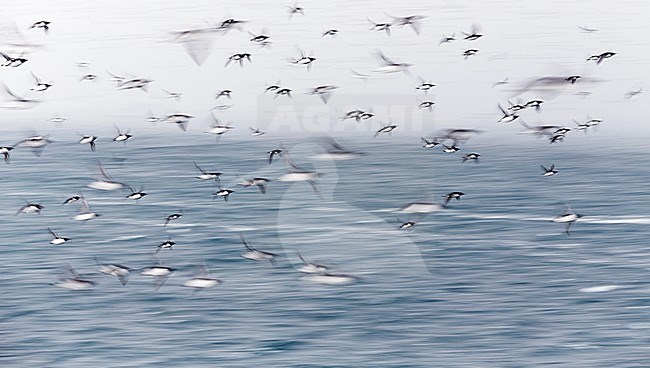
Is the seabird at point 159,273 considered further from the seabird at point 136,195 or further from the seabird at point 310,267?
the seabird at point 310,267

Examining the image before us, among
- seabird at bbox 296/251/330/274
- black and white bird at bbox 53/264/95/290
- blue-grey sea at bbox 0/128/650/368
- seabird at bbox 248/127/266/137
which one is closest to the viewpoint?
blue-grey sea at bbox 0/128/650/368

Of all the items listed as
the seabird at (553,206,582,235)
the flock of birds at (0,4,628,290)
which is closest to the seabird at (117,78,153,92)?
the flock of birds at (0,4,628,290)

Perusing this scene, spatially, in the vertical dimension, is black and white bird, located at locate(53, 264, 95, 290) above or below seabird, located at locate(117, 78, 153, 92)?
below

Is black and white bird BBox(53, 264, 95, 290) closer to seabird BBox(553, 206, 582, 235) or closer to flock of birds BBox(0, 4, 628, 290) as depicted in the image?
flock of birds BBox(0, 4, 628, 290)

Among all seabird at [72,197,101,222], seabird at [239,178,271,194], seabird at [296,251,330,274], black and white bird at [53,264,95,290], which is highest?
seabird at [239,178,271,194]

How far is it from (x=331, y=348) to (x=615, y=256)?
2.97 meters

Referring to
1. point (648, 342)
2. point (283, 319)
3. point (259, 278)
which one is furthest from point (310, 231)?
point (648, 342)

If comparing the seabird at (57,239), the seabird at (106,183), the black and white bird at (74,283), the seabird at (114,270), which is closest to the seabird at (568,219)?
the seabird at (114,270)

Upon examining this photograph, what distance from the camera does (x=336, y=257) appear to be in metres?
7.18

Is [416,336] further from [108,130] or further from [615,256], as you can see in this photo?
[108,130]

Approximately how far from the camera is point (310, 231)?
297 inches

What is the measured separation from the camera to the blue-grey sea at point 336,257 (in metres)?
5.59

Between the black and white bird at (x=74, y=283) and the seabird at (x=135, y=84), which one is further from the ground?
the seabird at (x=135, y=84)

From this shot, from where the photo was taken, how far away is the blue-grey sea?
5586 mm
